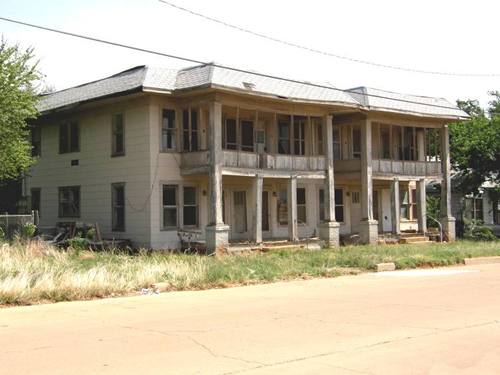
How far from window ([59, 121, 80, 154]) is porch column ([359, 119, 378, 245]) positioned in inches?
518

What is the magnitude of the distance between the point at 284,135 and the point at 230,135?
10.4ft

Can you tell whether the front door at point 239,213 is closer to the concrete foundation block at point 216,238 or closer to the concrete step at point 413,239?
the concrete foundation block at point 216,238

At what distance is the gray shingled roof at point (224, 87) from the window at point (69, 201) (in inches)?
147

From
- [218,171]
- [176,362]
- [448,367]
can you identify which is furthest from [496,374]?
[218,171]

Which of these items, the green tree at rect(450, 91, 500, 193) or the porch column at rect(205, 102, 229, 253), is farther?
the green tree at rect(450, 91, 500, 193)

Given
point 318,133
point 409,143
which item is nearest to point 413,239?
point 409,143

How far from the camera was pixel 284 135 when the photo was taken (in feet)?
103

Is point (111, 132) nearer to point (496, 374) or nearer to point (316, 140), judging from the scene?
point (316, 140)

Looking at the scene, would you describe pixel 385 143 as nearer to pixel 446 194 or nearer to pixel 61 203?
pixel 446 194

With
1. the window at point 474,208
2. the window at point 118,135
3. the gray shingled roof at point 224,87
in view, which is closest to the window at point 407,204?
the gray shingled roof at point 224,87

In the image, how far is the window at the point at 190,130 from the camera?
27.2 metres

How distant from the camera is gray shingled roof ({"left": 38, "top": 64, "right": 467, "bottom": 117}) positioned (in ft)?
84.7

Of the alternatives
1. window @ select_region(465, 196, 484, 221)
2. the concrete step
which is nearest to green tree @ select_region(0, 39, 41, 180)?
the concrete step

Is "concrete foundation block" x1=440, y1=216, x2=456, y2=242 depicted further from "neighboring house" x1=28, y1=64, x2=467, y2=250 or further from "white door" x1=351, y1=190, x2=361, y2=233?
"white door" x1=351, y1=190, x2=361, y2=233
